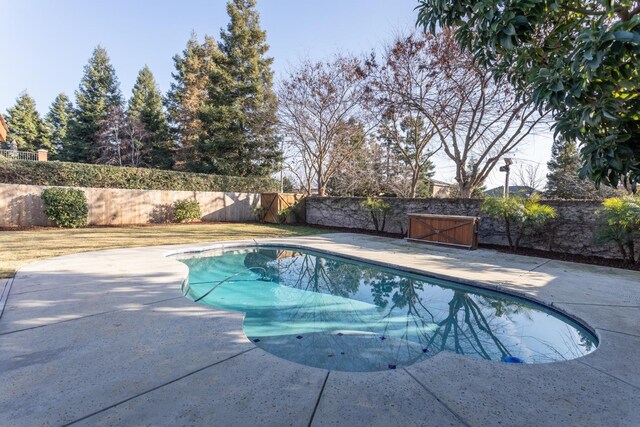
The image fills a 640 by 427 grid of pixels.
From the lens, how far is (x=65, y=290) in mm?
3639

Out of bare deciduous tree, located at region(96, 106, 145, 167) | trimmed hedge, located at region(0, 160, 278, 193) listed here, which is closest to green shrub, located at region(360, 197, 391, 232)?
trimmed hedge, located at region(0, 160, 278, 193)

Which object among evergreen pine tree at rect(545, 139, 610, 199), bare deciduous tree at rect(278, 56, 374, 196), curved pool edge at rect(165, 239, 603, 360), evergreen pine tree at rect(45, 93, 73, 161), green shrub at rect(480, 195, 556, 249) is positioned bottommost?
curved pool edge at rect(165, 239, 603, 360)

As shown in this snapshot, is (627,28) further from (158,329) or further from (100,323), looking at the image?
(100,323)

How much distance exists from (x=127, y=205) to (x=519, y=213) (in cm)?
1353

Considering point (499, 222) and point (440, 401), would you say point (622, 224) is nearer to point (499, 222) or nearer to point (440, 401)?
point (499, 222)

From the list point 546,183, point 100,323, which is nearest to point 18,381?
point 100,323

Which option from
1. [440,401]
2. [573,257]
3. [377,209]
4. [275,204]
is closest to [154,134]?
[275,204]

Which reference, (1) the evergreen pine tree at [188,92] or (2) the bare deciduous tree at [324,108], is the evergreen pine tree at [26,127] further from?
(2) the bare deciduous tree at [324,108]

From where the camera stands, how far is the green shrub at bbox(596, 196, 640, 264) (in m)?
5.82

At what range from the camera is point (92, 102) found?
73.9ft

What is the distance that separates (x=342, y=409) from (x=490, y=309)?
3.34 meters

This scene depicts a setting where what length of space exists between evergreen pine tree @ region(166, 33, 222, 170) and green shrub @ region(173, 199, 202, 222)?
9.64 metres

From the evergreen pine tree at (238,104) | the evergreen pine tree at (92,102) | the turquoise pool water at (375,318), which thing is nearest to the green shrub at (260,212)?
the evergreen pine tree at (238,104)

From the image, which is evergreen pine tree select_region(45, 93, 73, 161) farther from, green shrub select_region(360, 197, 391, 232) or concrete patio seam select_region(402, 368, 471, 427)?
concrete patio seam select_region(402, 368, 471, 427)
